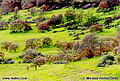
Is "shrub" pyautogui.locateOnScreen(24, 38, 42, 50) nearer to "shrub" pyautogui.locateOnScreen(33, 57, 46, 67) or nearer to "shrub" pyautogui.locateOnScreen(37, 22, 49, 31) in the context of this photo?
"shrub" pyautogui.locateOnScreen(37, 22, 49, 31)

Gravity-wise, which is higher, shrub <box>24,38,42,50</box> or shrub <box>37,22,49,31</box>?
shrub <box>37,22,49,31</box>

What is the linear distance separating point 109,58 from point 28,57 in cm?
4157

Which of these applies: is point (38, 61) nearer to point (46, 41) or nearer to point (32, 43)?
point (32, 43)

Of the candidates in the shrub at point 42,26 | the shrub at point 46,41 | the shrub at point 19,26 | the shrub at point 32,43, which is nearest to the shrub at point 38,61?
the shrub at point 32,43

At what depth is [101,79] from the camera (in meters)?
27.0

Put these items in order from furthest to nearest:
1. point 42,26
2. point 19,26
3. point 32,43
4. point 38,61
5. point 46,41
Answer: point 19,26 < point 42,26 < point 46,41 < point 32,43 < point 38,61

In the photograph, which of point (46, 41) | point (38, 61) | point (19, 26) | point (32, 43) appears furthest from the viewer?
point (19, 26)

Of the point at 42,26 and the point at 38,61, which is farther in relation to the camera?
the point at 42,26

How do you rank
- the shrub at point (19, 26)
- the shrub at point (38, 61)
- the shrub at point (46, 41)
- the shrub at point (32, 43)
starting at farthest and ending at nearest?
the shrub at point (19, 26), the shrub at point (46, 41), the shrub at point (32, 43), the shrub at point (38, 61)

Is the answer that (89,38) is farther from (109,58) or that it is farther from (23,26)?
(23,26)

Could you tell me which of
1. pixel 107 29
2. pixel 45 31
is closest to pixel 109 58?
pixel 107 29

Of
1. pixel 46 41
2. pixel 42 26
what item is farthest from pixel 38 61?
pixel 42 26

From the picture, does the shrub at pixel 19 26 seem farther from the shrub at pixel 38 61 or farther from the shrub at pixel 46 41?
the shrub at pixel 38 61

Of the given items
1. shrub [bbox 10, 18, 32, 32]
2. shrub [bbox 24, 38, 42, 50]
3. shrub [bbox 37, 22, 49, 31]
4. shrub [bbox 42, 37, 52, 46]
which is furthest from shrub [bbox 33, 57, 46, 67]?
shrub [bbox 10, 18, 32, 32]
